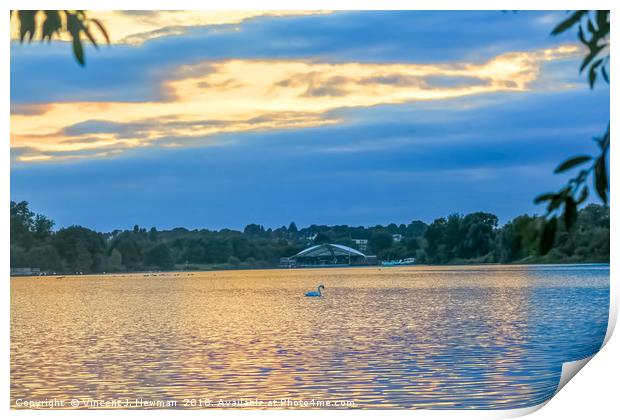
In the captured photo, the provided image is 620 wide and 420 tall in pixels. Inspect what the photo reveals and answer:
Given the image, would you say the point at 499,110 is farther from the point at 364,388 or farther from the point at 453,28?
the point at 364,388

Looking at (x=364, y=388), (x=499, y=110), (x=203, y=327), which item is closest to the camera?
(x=364, y=388)

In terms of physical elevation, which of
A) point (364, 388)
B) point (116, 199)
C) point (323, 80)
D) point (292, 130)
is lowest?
point (364, 388)

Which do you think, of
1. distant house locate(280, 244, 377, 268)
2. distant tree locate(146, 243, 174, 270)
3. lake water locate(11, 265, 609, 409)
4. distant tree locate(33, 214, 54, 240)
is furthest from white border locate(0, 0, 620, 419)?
distant house locate(280, 244, 377, 268)

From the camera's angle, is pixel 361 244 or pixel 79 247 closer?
pixel 79 247

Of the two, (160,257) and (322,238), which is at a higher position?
(322,238)

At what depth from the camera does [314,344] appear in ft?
41.1

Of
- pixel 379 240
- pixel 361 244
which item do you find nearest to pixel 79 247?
pixel 361 244

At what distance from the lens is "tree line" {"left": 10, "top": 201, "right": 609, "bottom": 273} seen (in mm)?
13098

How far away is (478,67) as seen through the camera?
1761 centimetres

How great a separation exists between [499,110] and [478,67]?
108 cm

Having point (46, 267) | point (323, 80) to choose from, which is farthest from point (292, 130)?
point (46, 267)

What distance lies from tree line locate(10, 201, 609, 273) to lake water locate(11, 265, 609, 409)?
104cm

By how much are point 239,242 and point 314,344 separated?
7.32 feet
